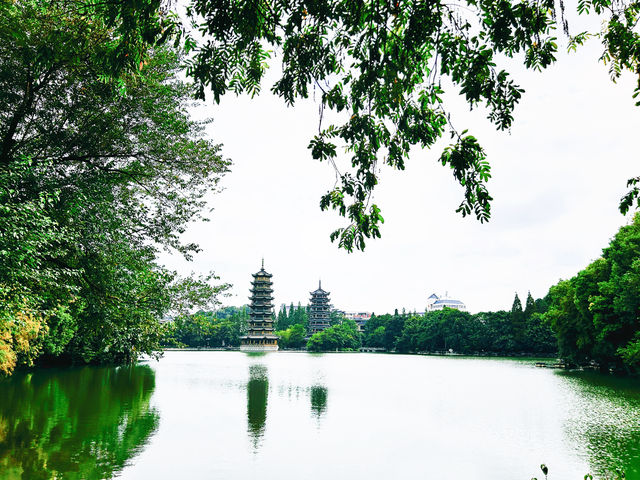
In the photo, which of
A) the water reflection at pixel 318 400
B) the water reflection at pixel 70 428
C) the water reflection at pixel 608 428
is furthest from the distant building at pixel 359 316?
the water reflection at pixel 70 428

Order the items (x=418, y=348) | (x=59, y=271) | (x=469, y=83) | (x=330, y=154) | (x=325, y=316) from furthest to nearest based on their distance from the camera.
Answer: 1. (x=325, y=316)
2. (x=418, y=348)
3. (x=59, y=271)
4. (x=330, y=154)
5. (x=469, y=83)

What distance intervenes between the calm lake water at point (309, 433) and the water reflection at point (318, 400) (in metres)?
0.07

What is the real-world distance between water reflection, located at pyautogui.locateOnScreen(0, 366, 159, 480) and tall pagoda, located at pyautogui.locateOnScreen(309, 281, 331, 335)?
7692 cm

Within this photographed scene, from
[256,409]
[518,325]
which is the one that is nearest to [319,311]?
[518,325]

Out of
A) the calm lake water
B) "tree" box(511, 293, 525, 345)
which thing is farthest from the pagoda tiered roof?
the calm lake water

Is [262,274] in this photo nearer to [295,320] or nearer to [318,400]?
[295,320]

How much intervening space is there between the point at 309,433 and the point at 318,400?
20.9 ft

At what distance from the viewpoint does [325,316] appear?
97.8 meters

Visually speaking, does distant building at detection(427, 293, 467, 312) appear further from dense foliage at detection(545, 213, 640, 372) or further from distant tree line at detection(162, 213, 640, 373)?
dense foliage at detection(545, 213, 640, 372)

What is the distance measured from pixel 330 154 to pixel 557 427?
43.9 feet

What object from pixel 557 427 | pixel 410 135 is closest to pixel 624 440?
pixel 557 427

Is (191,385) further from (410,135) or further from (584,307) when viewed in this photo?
(584,307)

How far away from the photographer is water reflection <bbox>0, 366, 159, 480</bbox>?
8680 mm

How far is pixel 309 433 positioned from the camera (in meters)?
12.8
